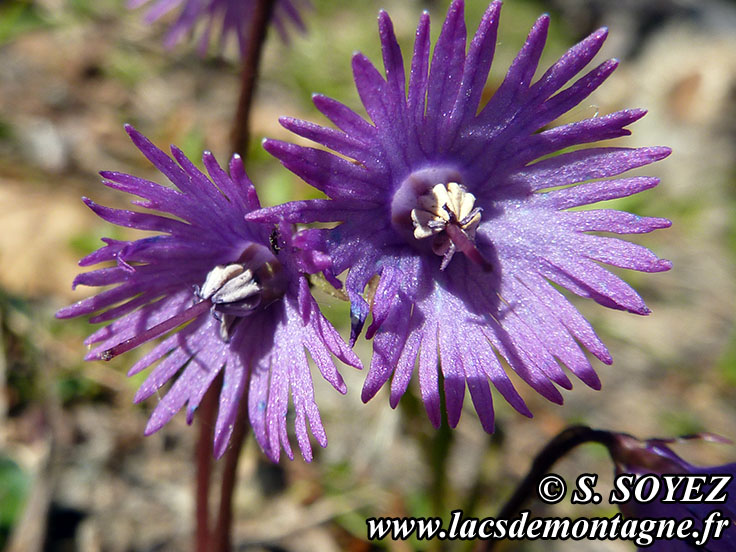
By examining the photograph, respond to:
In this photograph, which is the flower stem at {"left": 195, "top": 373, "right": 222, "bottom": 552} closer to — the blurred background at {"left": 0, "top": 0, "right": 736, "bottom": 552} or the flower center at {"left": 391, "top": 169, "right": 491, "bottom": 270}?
the blurred background at {"left": 0, "top": 0, "right": 736, "bottom": 552}

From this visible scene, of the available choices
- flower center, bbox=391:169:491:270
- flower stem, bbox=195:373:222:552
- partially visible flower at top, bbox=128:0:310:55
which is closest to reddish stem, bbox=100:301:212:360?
flower stem, bbox=195:373:222:552

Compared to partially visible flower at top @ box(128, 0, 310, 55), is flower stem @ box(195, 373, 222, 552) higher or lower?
lower

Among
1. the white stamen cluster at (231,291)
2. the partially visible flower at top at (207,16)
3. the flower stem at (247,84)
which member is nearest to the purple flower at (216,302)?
the white stamen cluster at (231,291)

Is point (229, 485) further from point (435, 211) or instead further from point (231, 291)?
point (435, 211)

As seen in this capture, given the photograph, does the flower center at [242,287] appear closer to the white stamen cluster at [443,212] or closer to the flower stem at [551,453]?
the white stamen cluster at [443,212]

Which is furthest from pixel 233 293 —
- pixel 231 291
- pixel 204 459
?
pixel 204 459

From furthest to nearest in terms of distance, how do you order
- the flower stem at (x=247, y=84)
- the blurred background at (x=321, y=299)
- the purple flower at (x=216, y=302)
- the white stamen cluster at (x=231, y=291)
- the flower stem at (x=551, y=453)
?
the blurred background at (x=321, y=299), the flower stem at (x=247, y=84), the flower stem at (x=551, y=453), the white stamen cluster at (x=231, y=291), the purple flower at (x=216, y=302)

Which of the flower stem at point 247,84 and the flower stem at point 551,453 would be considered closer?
the flower stem at point 551,453
